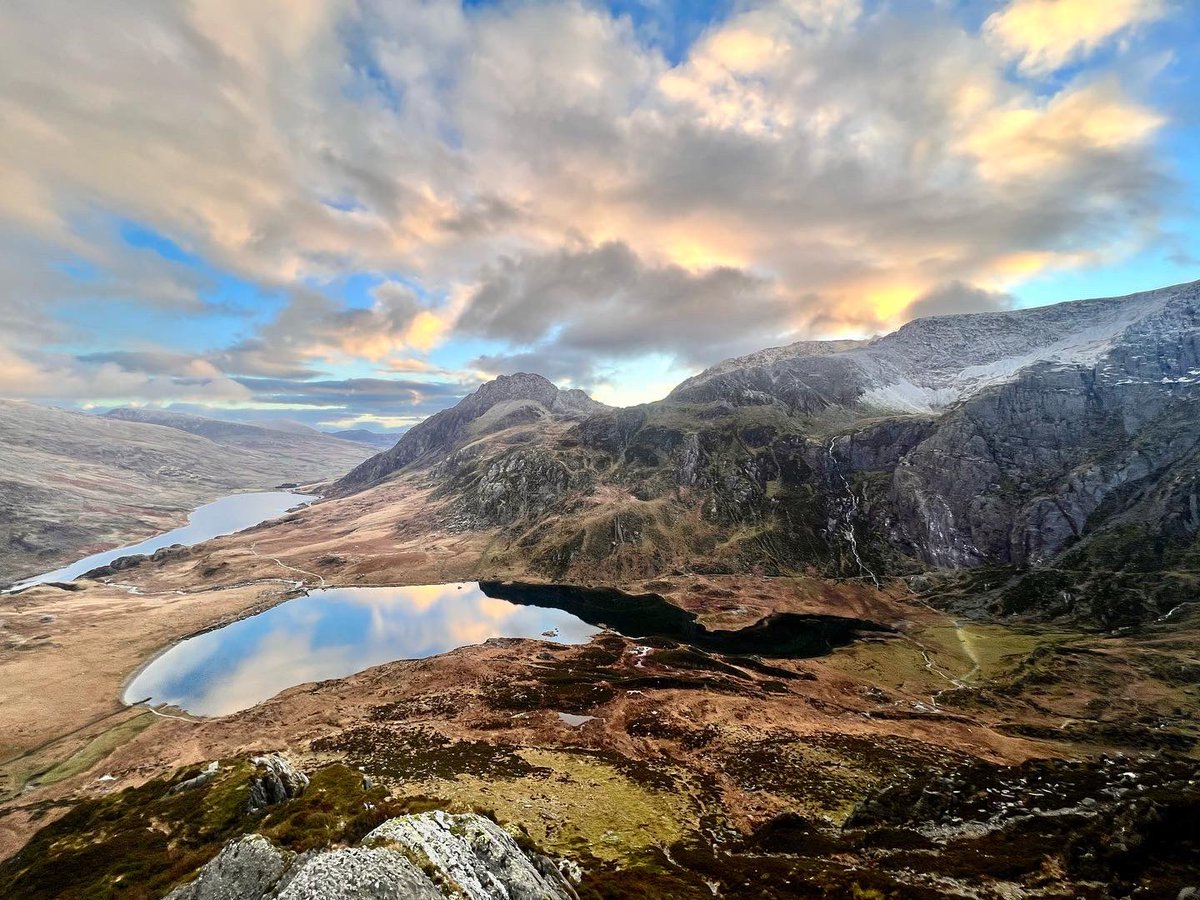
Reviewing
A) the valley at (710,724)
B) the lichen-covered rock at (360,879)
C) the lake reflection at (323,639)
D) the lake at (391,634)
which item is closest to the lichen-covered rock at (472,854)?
the lichen-covered rock at (360,879)

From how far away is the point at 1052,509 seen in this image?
19312 cm

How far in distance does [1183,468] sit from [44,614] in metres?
398

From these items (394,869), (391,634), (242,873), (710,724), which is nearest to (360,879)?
(394,869)

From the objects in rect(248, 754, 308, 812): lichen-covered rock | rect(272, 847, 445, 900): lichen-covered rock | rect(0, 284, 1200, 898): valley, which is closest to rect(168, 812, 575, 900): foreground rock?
rect(272, 847, 445, 900): lichen-covered rock

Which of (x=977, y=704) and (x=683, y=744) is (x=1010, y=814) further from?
(x=977, y=704)

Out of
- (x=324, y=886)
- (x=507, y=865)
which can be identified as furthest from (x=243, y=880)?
(x=507, y=865)

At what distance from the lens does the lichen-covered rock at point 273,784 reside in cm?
5138

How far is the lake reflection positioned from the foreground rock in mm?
96957

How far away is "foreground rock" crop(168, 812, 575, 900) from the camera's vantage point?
2369 centimetres

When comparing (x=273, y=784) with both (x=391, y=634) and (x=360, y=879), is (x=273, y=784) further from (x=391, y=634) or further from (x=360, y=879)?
(x=391, y=634)

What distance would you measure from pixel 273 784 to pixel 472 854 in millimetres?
35679

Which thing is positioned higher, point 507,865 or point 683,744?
point 507,865

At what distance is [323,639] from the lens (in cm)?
14650

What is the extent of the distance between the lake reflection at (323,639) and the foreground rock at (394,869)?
318 ft
